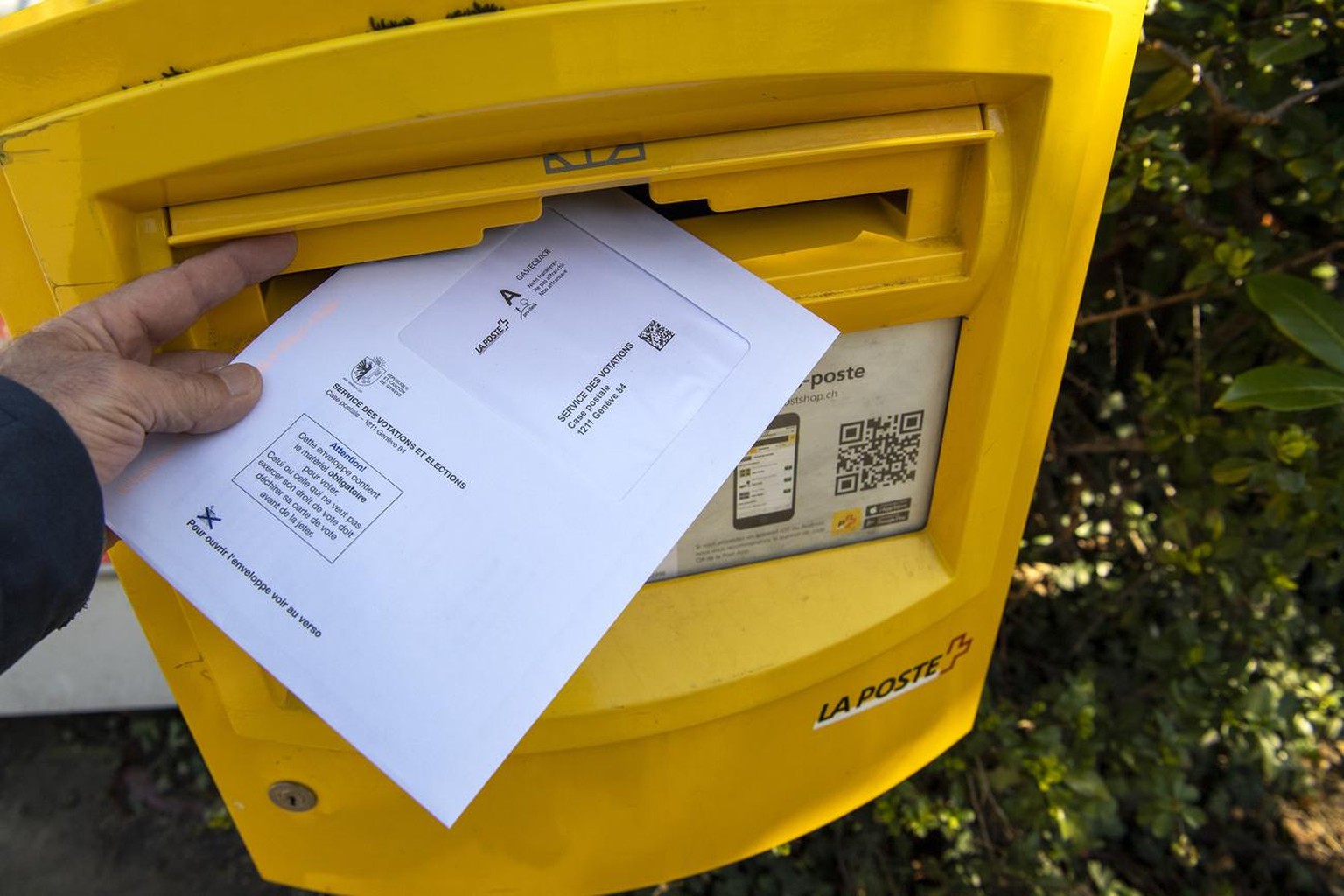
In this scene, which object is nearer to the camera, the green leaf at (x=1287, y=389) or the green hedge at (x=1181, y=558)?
the green leaf at (x=1287, y=389)

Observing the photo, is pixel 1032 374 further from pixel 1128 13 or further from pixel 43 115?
pixel 43 115

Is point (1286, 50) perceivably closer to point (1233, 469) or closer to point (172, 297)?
point (1233, 469)

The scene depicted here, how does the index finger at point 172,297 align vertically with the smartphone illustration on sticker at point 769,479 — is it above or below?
above

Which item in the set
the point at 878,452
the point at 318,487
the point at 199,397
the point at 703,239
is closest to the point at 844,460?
the point at 878,452

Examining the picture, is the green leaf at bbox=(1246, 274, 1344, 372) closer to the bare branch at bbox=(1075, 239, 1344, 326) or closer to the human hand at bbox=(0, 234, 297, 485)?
Result: the bare branch at bbox=(1075, 239, 1344, 326)

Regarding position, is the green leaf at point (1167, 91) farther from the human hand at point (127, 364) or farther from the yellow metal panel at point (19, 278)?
the yellow metal panel at point (19, 278)

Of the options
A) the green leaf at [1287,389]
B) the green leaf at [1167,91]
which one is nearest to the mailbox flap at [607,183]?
the green leaf at [1287,389]

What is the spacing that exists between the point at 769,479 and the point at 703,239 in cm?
34

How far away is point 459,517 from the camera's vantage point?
3.13 feet

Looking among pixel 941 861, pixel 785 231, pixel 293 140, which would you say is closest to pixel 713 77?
pixel 785 231

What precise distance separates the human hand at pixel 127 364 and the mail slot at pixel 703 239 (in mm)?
39

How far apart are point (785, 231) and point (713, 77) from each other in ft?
0.84

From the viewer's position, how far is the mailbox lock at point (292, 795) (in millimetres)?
1281

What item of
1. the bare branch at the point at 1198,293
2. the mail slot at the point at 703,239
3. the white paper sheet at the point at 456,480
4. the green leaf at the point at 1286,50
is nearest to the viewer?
the mail slot at the point at 703,239
